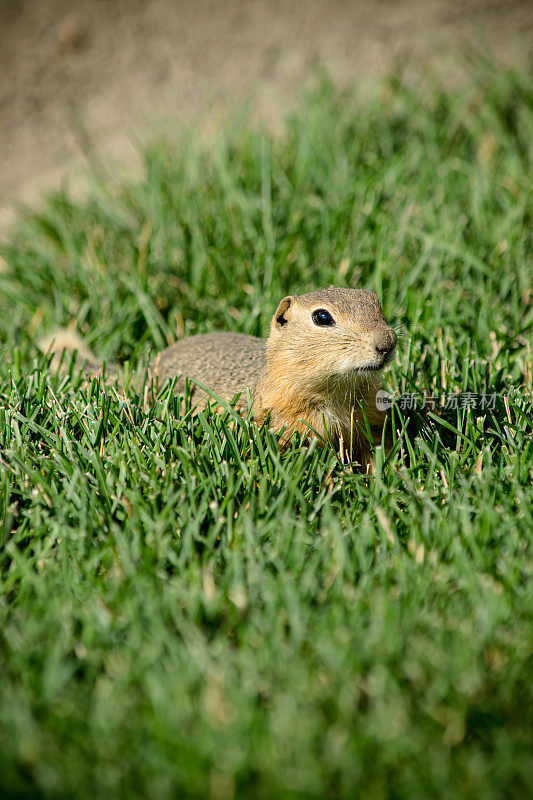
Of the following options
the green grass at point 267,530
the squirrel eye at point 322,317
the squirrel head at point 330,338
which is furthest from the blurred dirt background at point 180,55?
the squirrel eye at point 322,317

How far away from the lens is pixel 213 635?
6.68 feet

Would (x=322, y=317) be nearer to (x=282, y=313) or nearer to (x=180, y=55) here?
(x=282, y=313)

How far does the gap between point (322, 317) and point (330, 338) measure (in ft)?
0.34

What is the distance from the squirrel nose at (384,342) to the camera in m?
2.51

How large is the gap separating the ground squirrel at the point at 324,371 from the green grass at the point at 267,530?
0.16 meters

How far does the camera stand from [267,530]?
7.61 feet

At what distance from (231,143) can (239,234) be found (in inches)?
44.9

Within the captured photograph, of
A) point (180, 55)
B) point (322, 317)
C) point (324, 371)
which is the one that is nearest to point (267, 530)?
point (324, 371)

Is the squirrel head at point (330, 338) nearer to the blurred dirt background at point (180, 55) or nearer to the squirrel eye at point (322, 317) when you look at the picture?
the squirrel eye at point (322, 317)

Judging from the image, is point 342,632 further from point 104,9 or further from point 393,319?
point 104,9

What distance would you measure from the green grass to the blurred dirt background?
1384 mm

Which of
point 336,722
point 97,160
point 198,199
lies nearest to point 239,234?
point 198,199

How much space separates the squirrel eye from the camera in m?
2.70

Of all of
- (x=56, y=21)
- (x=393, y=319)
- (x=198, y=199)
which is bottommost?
(x=393, y=319)
